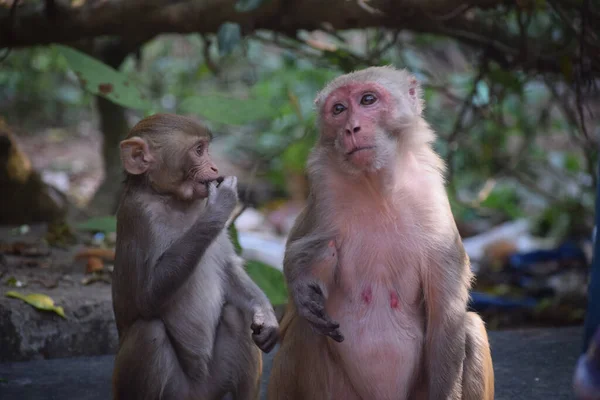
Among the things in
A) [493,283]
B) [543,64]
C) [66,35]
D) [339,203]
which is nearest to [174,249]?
[339,203]

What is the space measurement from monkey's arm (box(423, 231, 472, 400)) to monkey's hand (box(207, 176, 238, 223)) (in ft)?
2.55

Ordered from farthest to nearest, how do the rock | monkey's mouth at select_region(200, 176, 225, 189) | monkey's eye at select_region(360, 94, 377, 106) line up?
1. the rock
2. monkey's mouth at select_region(200, 176, 225, 189)
3. monkey's eye at select_region(360, 94, 377, 106)

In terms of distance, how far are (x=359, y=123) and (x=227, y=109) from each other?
173 cm

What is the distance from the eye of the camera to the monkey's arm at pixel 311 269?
3107 mm

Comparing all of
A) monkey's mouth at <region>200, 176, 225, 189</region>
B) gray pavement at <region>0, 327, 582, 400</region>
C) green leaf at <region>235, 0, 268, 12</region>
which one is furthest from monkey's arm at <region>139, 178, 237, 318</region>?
green leaf at <region>235, 0, 268, 12</region>

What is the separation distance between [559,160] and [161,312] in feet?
24.3

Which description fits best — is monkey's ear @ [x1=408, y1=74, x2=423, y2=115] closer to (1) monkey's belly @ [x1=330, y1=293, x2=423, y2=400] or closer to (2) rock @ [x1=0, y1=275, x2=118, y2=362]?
(1) monkey's belly @ [x1=330, y1=293, x2=423, y2=400]

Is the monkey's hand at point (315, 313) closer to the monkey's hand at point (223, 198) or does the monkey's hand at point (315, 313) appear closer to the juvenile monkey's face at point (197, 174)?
the monkey's hand at point (223, 198)

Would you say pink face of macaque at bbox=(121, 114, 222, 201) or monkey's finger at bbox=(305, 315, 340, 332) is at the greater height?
pink face of macaque at bbox=(121, 114, 222, 201)

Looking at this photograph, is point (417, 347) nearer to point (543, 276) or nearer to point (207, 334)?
point (207, 334)

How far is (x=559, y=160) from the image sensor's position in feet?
33.0

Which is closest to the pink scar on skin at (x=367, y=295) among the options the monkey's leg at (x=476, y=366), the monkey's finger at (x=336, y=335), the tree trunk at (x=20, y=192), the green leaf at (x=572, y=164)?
the monkey's finger at (x=336, y=335)

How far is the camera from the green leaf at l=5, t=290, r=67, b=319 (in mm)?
4391

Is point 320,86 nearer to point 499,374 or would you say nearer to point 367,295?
point 499,374
